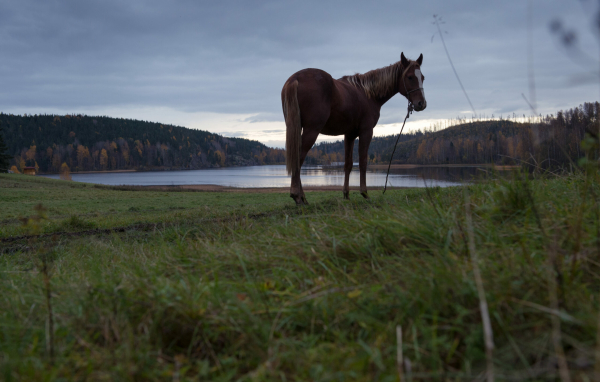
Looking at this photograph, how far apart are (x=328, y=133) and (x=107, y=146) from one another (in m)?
212

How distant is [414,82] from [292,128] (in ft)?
9.29

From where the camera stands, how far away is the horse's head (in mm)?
6734

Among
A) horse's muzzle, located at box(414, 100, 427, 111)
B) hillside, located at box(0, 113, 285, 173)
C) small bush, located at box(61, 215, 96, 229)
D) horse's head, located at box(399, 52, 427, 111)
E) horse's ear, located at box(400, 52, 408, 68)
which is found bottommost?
small bush, located at box(61, 215, 96, 229)

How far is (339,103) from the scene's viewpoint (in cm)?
664

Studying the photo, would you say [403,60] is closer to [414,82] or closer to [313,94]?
[414,82]

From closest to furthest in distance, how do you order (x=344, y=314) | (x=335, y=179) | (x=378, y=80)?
1. (x=344, y=314)
2. (x=378, y=80)
3. (x=335, y=179)

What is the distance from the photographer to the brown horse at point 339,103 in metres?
6.07

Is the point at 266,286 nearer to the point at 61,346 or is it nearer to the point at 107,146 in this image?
the point at 61,346

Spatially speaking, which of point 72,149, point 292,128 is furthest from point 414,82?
point 72,149

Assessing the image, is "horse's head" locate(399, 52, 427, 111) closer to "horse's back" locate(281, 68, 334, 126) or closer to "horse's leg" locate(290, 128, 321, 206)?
"horse's back" locate(281, 68, 334, 126)

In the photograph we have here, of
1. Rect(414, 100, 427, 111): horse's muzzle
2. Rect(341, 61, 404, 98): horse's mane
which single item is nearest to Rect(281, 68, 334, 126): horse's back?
Rect(341, 61, 404, 98): horse's mane

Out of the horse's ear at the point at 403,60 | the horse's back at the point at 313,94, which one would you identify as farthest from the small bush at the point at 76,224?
the horse's ear at the point at 403,60

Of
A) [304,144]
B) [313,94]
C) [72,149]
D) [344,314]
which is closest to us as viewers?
[344,314]

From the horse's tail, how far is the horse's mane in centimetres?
186
